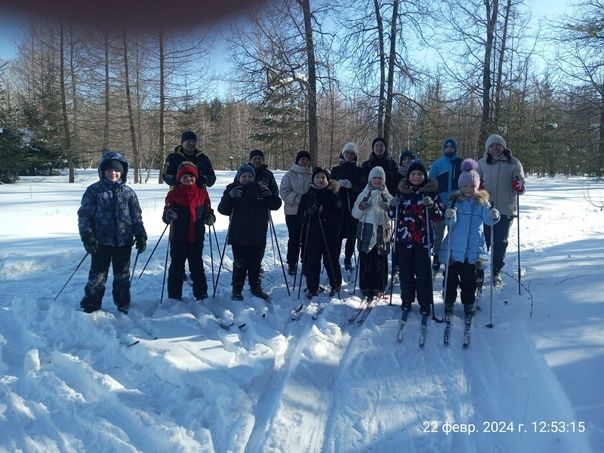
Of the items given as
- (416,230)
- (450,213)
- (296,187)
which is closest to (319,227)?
(296,187)

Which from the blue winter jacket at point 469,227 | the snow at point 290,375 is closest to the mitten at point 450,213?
the blue winter jacket at point 469,227

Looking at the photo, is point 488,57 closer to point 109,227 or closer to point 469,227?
point 469,227

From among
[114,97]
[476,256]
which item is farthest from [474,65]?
[114,97]

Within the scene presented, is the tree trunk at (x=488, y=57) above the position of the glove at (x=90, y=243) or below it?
above

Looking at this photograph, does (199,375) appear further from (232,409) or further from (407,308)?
(407,308)

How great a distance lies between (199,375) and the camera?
3799 millimetres

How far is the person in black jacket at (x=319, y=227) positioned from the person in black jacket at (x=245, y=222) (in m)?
0.61

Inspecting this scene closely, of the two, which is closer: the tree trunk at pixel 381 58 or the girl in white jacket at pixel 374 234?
the girl in white jacket at pixel 374 234

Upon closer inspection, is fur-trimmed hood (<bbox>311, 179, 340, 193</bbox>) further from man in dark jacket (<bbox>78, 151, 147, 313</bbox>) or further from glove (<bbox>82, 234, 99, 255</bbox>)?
glove (<bbox>82, 234, 99, 255</bbox>)

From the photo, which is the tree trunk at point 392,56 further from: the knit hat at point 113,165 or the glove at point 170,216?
the knit hat at point 113,165

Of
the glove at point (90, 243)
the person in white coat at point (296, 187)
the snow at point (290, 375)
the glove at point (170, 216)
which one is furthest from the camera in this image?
the person in white coat at point (296, 187)

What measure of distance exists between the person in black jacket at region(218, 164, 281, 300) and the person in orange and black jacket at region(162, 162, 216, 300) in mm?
344

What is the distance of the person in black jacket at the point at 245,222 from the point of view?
5898 millimetres

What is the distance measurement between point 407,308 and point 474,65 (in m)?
15.5
